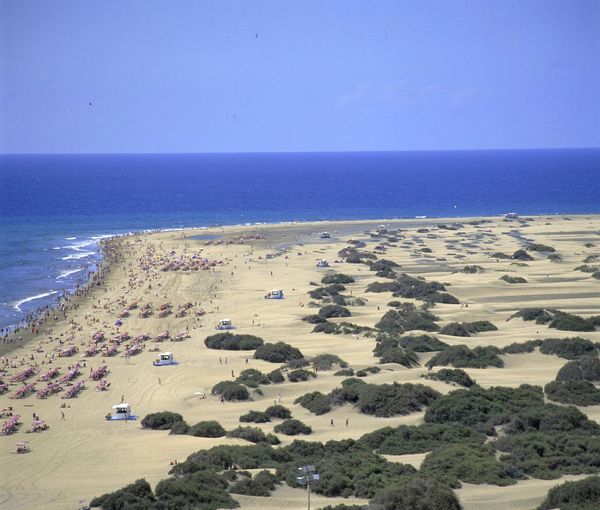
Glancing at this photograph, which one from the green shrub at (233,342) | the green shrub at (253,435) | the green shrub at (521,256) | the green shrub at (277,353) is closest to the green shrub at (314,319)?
the green shrub at (233,342)

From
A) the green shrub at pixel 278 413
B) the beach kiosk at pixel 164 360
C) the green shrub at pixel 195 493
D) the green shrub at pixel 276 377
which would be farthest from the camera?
the beach kiosk at pixel 164 360

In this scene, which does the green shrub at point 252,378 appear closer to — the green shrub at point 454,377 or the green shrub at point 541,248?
the green shrub at point 454,377

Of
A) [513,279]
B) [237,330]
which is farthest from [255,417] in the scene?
[513,279]

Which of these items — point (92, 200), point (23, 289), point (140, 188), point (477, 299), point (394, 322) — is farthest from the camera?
point (140, 188)

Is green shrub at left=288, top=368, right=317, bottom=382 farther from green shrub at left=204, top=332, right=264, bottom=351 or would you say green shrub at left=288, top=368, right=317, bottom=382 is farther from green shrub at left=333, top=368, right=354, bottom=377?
green shrub at left=204, top=332, right=264, bottom=351

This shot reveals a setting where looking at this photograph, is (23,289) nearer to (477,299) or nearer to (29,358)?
(29,358)

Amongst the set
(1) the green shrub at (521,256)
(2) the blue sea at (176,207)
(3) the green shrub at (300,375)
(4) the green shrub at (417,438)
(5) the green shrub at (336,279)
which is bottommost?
(2) the blue sea at (176,207)

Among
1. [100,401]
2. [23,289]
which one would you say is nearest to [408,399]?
[100,401]
